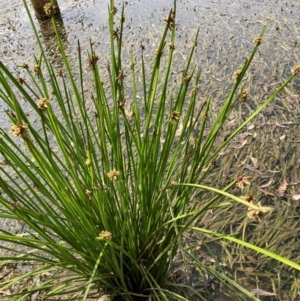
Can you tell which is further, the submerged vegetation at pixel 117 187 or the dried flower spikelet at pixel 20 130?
the submerged vegetation at pixel 117 187

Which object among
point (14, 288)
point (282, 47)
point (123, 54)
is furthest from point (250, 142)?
point (123, 54)

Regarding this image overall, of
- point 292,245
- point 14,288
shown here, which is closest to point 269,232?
point 292,245

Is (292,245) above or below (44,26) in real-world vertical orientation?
below

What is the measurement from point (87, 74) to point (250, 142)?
1.98 m

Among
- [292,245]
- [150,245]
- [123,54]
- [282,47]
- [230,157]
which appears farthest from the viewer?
[123,54]

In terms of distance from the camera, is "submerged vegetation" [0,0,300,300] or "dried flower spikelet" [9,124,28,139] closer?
"dried flower spikelet" [9,124,28,139]

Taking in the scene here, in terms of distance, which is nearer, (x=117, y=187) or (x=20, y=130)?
(x=20, y=130)

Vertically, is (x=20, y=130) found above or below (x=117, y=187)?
above

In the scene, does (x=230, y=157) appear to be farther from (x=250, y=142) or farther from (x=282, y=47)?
(x=282, y=47)

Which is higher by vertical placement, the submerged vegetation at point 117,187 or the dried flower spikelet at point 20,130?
the dried flower spikelet at point 20,130

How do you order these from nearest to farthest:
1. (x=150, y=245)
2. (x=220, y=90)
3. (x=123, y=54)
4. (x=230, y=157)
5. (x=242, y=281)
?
(x=150, y=245) < (x=242, y=281) < (x=230, y=157) < (x=220, y=90) < (x=123, y=54)

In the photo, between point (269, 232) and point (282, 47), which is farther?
point (282, 47)

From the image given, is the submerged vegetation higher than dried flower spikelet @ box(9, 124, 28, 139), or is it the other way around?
dried flower spikelet @ box(9, 124, 28, 139)

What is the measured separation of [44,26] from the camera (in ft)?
16.9
